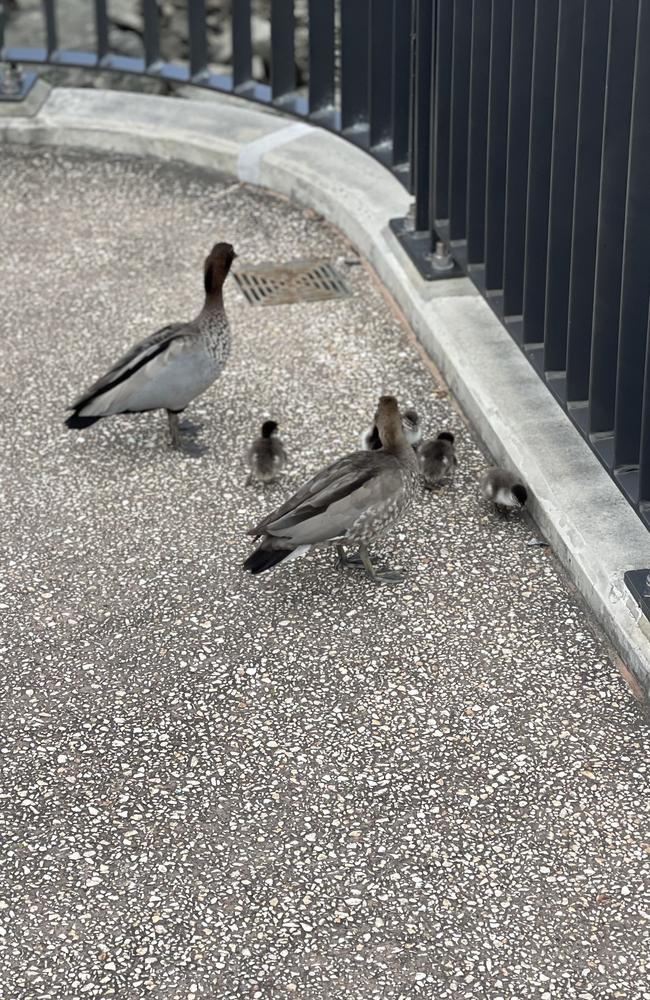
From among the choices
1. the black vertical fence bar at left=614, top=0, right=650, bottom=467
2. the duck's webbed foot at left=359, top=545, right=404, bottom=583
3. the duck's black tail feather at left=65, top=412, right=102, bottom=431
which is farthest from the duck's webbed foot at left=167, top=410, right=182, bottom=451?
the black vertical fence bar at left=614, top=0, right=650, bottom=467

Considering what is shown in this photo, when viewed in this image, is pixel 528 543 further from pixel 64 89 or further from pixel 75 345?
pixel 64 89

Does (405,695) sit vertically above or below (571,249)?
below

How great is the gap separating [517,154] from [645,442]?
5.65ft

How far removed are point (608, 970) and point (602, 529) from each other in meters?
1.97

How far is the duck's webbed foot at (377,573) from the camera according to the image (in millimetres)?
5973

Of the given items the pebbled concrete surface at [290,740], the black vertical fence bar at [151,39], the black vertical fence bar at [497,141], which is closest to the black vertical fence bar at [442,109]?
the black vertical fence bar at [497,141]

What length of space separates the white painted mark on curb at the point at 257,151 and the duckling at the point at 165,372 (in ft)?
10.2

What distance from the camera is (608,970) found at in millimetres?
4285

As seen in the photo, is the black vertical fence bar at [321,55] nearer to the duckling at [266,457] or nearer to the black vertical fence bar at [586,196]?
the duckling at [266,457]

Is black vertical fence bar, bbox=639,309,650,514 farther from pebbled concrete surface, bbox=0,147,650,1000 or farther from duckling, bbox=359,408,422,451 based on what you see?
duckling, bbox=359,408,422,451

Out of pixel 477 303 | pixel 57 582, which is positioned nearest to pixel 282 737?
pixel 57 582

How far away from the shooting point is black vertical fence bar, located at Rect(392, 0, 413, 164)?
8.25m

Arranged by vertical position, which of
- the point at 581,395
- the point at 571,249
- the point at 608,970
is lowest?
the point at 608,970

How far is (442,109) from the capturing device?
7.36 metres
